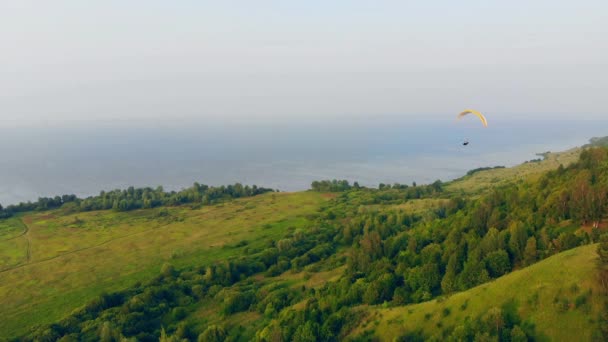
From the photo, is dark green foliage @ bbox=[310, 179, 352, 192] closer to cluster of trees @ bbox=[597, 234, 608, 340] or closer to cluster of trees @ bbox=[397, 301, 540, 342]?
cluster of trees @ bbox=[397, 301, 540, 342]

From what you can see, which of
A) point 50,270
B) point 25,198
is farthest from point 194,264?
point 25,198

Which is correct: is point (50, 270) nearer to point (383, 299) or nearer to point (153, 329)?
point (153, 329)

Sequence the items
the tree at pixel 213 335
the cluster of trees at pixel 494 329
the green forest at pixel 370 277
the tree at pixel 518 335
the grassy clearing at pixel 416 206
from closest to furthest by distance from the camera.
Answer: the tree at pixel 518 335 → the cluster of trees at pixel 494 329 → the green forest at pixel 370 277 → the tree at pixel 213 335 → the grassy clearing at pixel 416 206

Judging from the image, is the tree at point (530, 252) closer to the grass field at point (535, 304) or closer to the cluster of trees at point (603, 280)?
the grass field at point (535, 304)

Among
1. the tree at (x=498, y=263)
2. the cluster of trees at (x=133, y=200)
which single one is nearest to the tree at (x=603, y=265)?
the tree at (x=498, y=263)

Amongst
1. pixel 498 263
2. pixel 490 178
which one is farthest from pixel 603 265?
pixel 490 178

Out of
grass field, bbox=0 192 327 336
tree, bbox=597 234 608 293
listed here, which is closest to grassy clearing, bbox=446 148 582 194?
grass field, bbox=0 192 327 336
